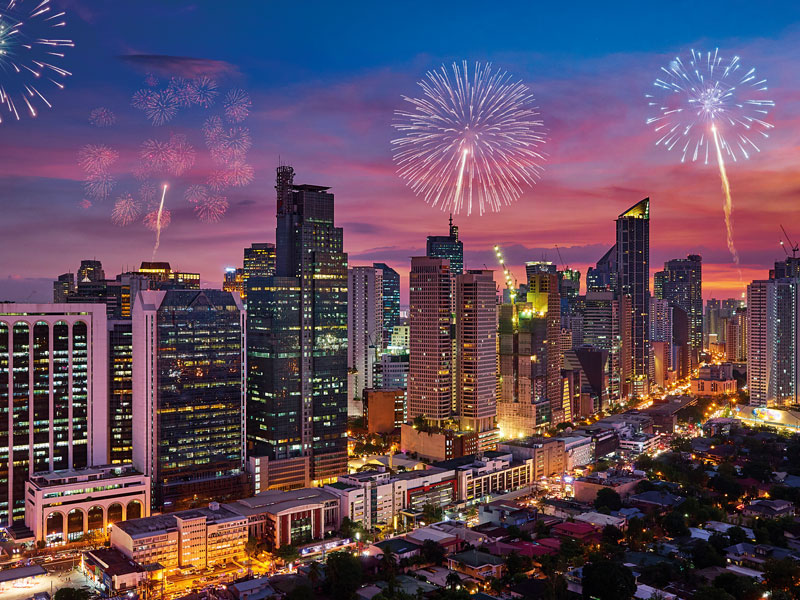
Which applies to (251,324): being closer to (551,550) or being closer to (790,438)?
(551,550)

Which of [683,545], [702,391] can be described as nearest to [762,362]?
[702,391]

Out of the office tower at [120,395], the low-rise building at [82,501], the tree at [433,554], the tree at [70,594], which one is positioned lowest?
the tree at [433,554]

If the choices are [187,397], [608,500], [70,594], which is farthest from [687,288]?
[70,594]

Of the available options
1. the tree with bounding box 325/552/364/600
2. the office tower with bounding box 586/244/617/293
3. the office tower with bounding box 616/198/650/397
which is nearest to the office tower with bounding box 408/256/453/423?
the tree with bounding box 325/552/364/600

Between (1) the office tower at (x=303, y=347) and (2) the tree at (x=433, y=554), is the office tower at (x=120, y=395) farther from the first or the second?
(2) the tree at (x=433, y=554)

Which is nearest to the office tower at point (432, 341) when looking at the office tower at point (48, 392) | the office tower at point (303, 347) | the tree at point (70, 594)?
the office tower at point (303, 347)

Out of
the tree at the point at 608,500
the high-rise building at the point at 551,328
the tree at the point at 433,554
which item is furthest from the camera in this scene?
the high-rise building at the point at 551,328

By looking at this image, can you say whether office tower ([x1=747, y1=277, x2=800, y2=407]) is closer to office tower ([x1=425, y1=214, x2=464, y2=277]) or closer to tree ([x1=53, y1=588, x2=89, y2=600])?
office tower ([x1=425, y1=214, x2=464, y2=277])
